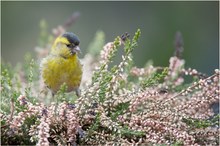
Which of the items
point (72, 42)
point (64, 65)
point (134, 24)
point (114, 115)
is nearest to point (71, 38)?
point (72, 42)

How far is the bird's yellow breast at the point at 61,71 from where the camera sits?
2.26 m

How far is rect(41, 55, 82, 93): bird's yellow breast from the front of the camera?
2264 millimetres

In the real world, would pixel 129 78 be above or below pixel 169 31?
below

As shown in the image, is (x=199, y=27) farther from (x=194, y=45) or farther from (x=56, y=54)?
(x=56, y=54)

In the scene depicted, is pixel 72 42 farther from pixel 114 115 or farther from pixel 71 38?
pixel 114 115

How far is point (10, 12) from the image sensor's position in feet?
20.8

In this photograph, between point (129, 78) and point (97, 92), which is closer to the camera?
point (97, 92)

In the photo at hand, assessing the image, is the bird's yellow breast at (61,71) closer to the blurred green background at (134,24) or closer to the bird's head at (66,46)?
the bird's head at (66,46)

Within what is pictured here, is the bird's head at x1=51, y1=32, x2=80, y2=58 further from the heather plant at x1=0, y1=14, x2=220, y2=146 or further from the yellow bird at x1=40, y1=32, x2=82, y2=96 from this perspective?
the heather plant at x1=0, y1=14, x2=220, y2=146

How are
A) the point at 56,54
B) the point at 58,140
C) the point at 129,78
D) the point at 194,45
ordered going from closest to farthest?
the point at 58,140
the point at 129,78
the point at 56,54
the point at 194,45

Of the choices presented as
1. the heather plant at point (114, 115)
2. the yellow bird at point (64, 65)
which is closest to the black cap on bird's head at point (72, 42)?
Answer: the yellow bird at point (64, 65)

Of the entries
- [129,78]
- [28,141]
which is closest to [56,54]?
[129,78]

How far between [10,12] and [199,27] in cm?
224

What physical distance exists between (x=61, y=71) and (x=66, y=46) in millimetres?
122
